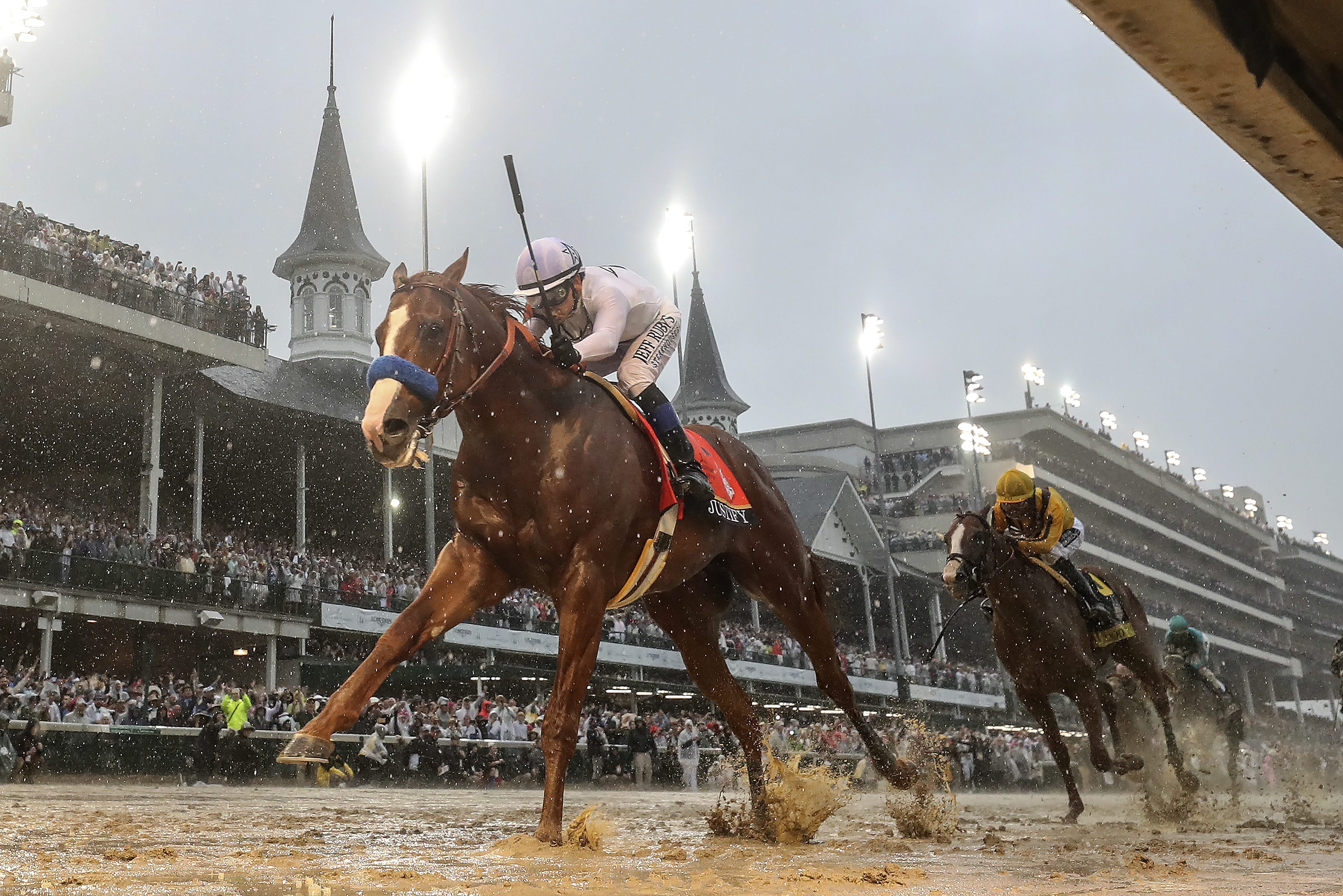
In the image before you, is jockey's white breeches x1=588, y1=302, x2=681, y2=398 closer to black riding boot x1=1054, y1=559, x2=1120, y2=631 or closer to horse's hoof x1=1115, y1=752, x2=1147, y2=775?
black riding boot x1=1054, y1=559, x2=1120, y2=631

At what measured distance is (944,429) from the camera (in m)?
74.7

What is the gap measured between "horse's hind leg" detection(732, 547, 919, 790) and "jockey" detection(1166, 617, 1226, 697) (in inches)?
321

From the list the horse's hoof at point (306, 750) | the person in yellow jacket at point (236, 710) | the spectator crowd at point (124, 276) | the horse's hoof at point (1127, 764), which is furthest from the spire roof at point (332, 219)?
the horse's hoof at point (306, 750)

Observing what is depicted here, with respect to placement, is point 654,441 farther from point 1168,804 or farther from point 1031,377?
point 1031,377

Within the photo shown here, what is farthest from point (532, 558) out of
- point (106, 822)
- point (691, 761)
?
point (691, 761)

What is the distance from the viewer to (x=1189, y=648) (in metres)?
14.5

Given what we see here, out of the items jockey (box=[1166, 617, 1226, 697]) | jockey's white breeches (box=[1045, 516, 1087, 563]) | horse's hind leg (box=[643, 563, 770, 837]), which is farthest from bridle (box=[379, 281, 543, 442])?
jockey (box=[1166, 617, 1226, 697])

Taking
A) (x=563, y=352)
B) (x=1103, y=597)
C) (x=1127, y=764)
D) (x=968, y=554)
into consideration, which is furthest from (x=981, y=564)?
(x=563, y=352)

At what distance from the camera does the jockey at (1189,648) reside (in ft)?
47.5

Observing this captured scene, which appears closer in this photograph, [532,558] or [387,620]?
[532,558]

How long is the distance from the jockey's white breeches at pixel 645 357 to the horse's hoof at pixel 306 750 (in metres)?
2.48

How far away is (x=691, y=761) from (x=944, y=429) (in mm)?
52403

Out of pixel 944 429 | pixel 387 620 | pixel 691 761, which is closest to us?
pixel 691 761

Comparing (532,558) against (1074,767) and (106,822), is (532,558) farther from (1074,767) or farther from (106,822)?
(1074,767)
